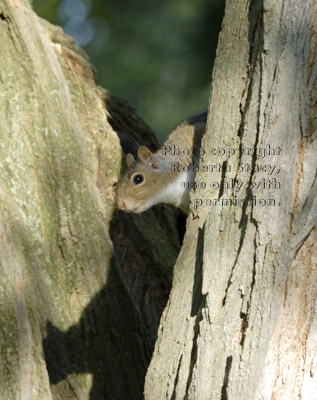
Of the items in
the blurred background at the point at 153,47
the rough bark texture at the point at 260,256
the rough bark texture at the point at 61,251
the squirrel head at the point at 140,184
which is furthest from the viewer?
the blurred background at the point at 153,47

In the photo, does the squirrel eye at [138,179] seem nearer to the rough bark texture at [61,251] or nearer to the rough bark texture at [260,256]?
the rough bark texture at [61,251]

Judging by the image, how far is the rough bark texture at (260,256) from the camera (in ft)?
6.06

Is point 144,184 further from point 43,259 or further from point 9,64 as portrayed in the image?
point 9,64

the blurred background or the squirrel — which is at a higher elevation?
the blurred background

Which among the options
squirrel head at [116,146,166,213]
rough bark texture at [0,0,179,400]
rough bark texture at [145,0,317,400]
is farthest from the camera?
squirrel head at [116,146,166,213]

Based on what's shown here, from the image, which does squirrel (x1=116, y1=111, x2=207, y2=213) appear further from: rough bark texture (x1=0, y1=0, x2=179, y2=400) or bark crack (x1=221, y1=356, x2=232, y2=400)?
bark crack (x1=221, y1=356, x2=232, y2=400)

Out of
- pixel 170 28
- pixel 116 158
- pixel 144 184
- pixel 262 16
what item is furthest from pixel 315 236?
pixel 170 28

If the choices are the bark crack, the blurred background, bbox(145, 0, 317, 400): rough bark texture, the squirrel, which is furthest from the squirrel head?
the blurred background

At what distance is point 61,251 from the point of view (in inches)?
110

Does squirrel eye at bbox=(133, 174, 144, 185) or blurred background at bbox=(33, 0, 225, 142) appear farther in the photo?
blurred background at bbox=(33, 0, 225, 142)

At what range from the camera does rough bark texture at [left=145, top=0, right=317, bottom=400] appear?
185 cm

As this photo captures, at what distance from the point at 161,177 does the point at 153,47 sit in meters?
3.75

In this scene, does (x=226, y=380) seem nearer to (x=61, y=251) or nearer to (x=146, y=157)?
(x=61, y=251)

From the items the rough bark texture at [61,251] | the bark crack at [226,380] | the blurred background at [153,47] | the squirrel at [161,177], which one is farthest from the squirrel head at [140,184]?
the blurred background at [153,47]
